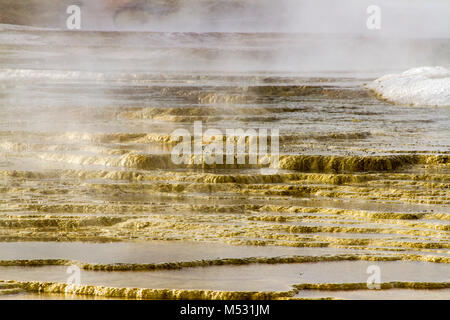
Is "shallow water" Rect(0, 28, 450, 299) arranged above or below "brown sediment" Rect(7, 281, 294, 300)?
above

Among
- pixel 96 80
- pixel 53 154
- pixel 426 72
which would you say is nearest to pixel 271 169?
pixel 53 154

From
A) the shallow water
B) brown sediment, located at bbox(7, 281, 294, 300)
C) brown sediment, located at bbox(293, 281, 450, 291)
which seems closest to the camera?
brown sediment, located at bbox(7, 281, 294, 300)

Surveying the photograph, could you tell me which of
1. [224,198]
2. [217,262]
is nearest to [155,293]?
[217,262]

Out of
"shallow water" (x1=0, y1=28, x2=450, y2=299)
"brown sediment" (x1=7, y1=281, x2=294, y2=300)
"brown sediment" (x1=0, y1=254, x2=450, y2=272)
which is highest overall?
"shallow water" (x1=0, y1=28, x2=450, y2=299)

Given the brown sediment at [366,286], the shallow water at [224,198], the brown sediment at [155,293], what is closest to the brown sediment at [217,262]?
the shallow water at [224,198]

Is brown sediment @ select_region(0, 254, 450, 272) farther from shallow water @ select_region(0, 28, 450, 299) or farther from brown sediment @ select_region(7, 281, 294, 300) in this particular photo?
brown sediment @ select_region(7, 281, 294, 300)

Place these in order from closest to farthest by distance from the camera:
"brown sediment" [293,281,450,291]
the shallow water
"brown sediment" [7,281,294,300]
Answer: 1. "brown sediment" [7,281,294,300]
2. "brown sediment" [293,281,450,291]
3. the shallow water

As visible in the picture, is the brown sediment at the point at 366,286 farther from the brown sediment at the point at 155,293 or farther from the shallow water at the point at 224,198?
the brown sediment at the point at 155,293

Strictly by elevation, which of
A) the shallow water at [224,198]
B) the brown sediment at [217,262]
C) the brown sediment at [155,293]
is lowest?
the brown sediment at [155,293]

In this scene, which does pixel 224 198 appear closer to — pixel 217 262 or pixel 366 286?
pixel 217 262

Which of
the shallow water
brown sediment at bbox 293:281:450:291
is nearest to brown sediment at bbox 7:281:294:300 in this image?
the shallow water

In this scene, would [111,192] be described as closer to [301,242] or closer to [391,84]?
[301,242]

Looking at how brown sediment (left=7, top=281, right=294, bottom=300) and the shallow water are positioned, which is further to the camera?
the shallow water
